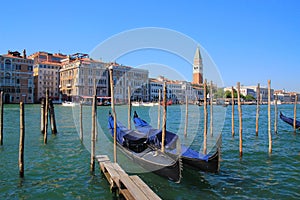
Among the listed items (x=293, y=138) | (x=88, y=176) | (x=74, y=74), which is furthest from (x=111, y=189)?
(x=74, y=74)

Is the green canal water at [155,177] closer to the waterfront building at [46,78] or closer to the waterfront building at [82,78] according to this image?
the waterfront building at [82,78]

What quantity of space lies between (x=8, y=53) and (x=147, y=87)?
23.9 metres

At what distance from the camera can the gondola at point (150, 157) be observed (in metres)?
4.84

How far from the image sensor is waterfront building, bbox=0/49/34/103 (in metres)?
37.5

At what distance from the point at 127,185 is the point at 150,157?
66.5 inches

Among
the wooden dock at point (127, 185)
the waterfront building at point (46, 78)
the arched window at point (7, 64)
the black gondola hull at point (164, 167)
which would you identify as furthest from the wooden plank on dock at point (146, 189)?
Result: the waterfront building at point (46, 78)

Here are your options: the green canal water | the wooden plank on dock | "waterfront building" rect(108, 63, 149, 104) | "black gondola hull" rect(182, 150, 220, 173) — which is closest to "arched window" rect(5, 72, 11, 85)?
"waterfront building" rect(108, 63, 149, 104)

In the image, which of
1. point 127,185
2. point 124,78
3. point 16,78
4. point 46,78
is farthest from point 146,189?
point 46,78

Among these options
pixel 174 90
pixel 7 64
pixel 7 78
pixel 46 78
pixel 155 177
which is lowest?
pixel 155 177

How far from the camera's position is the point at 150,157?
5.54m

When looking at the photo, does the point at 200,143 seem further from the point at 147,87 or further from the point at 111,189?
the point at 147,87

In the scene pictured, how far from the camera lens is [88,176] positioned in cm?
532

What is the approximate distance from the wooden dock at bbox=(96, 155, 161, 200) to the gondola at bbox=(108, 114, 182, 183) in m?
0.76

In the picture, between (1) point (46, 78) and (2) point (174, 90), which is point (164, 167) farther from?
(2) point (174, 90)
